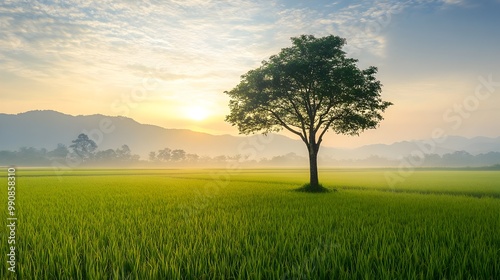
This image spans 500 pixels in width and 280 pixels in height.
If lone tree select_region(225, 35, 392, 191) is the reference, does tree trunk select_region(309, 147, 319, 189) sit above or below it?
below

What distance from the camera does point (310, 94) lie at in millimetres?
27688

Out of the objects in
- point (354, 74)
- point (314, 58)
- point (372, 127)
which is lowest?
point (372, 127)

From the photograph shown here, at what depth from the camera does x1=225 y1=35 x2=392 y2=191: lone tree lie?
26.2 meters

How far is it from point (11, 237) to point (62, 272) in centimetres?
366

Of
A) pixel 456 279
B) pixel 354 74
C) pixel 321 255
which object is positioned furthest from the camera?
pixel 354 74

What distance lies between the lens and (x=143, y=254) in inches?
235

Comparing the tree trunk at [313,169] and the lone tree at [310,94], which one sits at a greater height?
the lone tree at [310,94]

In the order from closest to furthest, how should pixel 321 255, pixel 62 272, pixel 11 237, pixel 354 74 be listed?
pixel 62 272 < pixel 321 255 < pixel 11 237 < pixel 354 74

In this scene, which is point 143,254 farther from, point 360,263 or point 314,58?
point 314,58

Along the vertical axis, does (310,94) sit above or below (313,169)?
above

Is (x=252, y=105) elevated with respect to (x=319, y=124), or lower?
elevated

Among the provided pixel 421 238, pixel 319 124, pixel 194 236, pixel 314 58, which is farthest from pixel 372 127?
pixel 194 236

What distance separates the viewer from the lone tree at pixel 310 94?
26172mm

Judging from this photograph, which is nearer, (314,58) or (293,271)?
(293,271)
